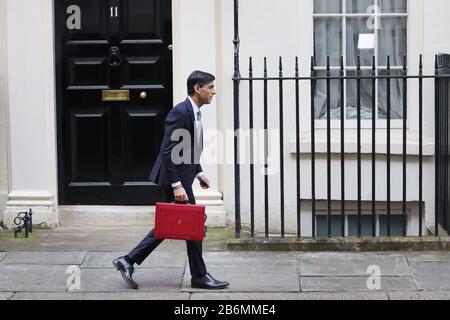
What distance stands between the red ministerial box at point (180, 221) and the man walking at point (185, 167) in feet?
0.34

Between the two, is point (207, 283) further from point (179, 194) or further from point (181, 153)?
point (181, 153)

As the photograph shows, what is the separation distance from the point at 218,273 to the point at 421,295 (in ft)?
5.49

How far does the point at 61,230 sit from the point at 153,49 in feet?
6.62

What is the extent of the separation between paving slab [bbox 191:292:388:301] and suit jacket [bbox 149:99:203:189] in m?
0.87

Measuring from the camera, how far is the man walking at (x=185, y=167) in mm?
7293

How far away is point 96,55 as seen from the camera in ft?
31.7

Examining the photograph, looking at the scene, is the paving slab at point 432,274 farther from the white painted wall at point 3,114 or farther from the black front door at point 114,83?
the white painted wall at point 3,114

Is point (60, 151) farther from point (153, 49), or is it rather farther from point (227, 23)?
point (227, 23)

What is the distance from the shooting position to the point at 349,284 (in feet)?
25.0

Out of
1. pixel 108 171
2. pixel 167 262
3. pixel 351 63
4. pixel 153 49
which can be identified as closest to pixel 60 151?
pixel 108 171

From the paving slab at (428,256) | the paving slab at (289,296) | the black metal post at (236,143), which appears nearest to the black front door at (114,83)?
the black metal post at (236,143)

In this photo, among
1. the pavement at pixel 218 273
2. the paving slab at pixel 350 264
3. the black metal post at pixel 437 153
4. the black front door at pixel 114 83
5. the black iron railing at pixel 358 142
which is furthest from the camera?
the black front door at pixel 114 83

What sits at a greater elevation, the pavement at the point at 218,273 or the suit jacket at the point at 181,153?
the suit jacket at the point at 181,153
